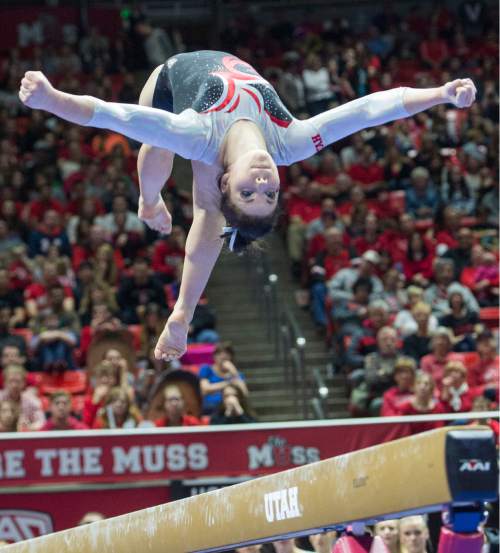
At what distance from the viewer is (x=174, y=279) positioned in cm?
1195

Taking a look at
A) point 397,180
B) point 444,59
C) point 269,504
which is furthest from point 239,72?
point 444,59

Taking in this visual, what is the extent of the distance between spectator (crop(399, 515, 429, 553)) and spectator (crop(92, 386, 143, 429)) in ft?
8.88

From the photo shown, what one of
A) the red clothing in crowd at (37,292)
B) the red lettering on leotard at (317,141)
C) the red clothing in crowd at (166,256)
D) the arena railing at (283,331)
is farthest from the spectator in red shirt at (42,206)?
the red lettering on leotard at (317,141)

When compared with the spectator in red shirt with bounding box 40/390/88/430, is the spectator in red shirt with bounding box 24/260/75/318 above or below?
above

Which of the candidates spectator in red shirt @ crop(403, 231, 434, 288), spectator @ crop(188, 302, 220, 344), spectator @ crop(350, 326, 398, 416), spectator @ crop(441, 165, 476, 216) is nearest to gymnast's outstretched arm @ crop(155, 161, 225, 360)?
spectator @ crop(350, 326, 398, 416)

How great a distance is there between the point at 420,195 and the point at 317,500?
986cm

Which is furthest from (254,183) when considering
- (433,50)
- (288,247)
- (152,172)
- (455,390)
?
(433,50)

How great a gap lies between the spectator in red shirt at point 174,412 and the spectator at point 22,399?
938 millimetres

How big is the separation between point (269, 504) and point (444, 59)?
13913 millimetres

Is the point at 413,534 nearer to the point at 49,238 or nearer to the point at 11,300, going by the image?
the point at 11,300

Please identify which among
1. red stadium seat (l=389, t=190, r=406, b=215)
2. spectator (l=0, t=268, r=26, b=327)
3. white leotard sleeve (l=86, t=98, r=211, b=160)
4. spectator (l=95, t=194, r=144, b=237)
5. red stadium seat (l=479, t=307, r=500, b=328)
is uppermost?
red stadium seat (l=389, t=190, r=406, b=215)

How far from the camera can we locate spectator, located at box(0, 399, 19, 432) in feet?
30.3

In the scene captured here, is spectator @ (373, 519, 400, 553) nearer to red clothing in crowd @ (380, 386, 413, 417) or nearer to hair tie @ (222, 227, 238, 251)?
red clothing in crowd @ (380, 386, 413, 417)

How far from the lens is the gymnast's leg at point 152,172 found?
5312 mm
